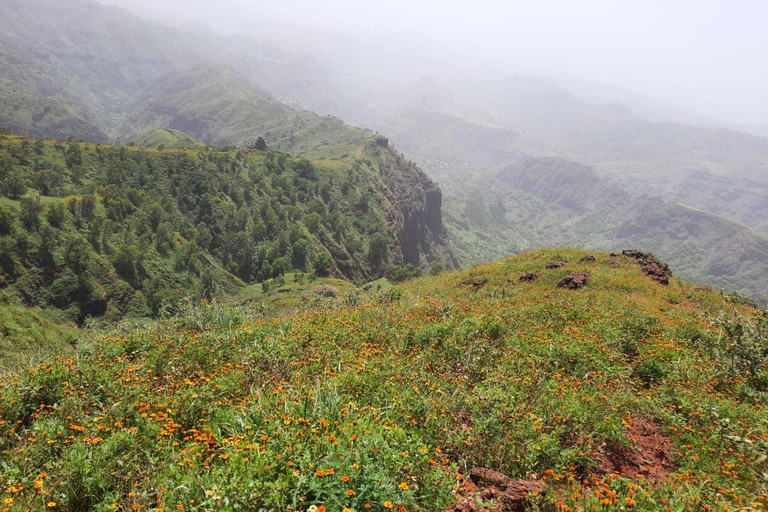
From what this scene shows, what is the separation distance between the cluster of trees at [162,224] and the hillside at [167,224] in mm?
262

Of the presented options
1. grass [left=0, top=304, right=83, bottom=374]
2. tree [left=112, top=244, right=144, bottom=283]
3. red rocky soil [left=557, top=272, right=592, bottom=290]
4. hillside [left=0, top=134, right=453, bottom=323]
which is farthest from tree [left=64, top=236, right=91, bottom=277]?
red rocky soil [left=557, top=272, right=592, bottom=290]

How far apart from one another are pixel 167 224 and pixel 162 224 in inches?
40.6

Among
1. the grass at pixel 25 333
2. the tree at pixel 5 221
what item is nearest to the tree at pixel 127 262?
the tree at pixel 5 221

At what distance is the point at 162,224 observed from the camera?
93.5 metres

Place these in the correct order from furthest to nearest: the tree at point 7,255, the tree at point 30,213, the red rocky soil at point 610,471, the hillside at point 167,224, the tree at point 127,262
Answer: the tree at point 127,262, the tree at point 30,213, the hillside at point 167,224, the tree at point 7,255, the red rocky soil at point 610,471

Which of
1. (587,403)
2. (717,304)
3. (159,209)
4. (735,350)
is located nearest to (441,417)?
(587,403)

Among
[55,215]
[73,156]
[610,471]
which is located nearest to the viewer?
[610,471]

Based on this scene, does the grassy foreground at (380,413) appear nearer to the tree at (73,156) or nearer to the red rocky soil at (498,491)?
the red rocky soil at (498,491)

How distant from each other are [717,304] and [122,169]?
126 m

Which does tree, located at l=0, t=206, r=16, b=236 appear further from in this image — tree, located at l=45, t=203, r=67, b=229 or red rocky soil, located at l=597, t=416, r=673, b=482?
red rocky soil, located at l=597, t=416, r=673, b=482

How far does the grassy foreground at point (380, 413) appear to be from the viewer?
5.31 m

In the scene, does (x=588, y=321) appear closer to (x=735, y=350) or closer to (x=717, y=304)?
(x=735, y=350)

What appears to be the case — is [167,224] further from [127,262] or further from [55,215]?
[55,215]

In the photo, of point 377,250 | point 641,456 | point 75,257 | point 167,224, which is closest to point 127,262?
point 75,257
